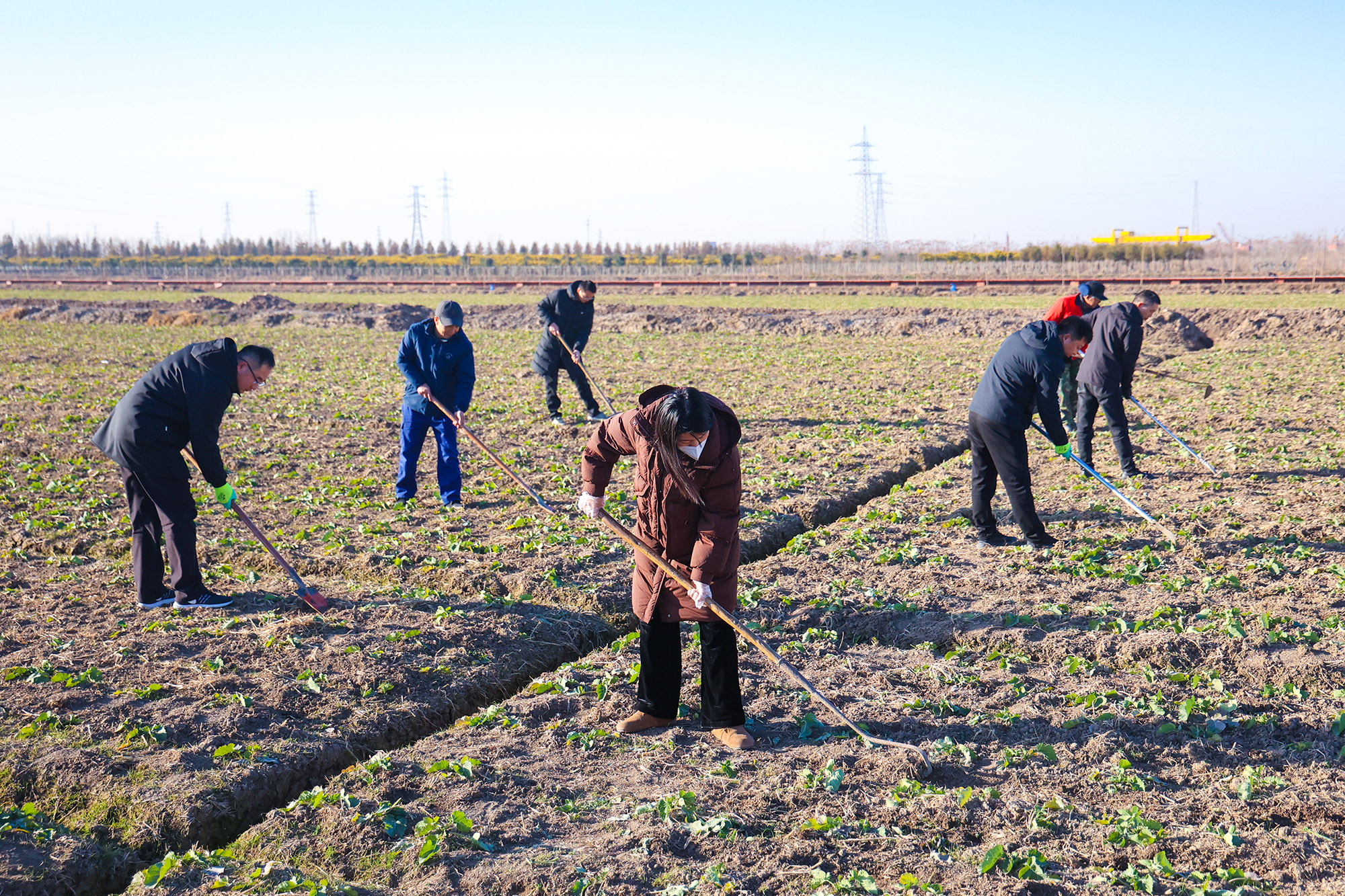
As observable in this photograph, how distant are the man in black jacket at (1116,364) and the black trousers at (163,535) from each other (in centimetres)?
914

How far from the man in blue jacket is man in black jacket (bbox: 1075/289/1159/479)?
6842 mm

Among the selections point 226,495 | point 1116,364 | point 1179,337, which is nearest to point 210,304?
point 1179,337

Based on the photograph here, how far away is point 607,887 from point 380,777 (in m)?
1.54

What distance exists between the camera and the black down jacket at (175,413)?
7035 mm

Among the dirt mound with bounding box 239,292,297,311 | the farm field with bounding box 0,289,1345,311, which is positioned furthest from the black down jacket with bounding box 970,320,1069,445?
the dirt mound with bounding box 239,292,297,311

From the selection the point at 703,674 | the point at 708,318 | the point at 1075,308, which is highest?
the point at 708,318

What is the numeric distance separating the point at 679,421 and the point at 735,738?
1.97 meters

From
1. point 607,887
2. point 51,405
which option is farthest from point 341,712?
point 51,405

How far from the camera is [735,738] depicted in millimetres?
5441

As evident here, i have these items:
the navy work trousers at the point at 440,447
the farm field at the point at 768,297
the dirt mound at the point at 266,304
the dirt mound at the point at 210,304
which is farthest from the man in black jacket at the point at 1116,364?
the dirt mound at the point at 210,304

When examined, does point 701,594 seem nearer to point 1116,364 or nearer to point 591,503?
point 591,503

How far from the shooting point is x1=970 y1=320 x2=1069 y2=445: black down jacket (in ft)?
27.2

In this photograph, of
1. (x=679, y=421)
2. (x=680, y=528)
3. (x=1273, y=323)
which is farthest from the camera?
(x=1273, y=323)

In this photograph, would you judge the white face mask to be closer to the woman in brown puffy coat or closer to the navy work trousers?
the woman in brown puffy coat
